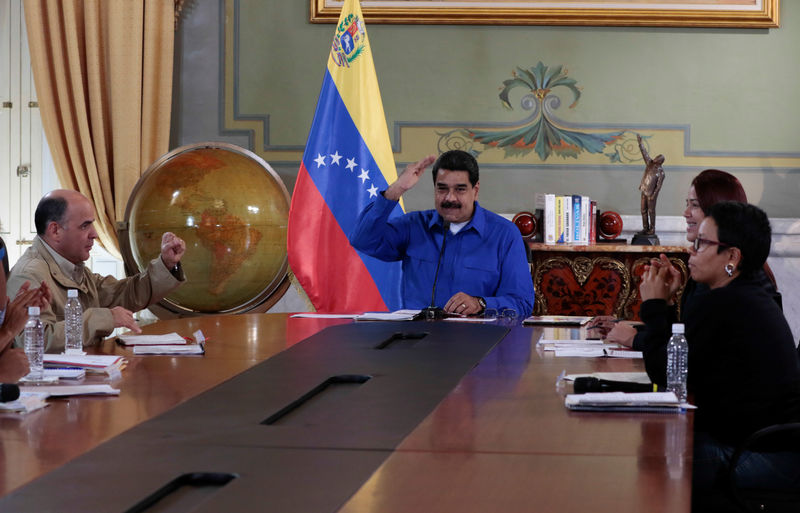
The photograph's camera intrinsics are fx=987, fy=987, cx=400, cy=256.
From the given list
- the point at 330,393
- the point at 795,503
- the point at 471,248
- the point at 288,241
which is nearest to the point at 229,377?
the point at 330,393

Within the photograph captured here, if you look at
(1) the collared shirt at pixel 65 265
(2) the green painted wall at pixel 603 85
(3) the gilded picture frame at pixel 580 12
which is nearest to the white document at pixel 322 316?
(1) the collared shirt at pixel 65 265

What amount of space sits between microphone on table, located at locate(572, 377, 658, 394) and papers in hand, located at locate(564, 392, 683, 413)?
0.50ft

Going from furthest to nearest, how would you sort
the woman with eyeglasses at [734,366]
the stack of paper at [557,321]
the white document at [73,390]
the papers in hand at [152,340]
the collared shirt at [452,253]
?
1. the collared shirt at [452,253]
2. the stack of paper at [557,321]
3. the papers in hand at [152,340]
4. the woman with eyeglasses at [734,366]
5. the white document at [73,390]

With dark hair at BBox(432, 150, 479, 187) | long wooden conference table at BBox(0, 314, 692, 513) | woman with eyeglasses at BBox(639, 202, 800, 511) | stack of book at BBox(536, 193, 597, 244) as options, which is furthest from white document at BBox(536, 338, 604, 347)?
stack of book at BBox(536, 193, 597, 244)

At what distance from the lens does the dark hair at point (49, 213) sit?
350 cm

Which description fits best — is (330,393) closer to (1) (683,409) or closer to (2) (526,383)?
(2) (526,383)

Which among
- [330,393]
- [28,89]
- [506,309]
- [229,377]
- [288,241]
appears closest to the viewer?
[330,393]

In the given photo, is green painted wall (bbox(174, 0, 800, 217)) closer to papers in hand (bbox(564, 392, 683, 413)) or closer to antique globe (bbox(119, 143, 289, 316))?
antique globe (bbox(119, 143, 289, 316))

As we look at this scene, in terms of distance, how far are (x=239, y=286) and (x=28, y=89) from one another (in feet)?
6.43

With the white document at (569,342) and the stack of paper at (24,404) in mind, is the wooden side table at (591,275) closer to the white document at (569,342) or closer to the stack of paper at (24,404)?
the white document at (569,342)

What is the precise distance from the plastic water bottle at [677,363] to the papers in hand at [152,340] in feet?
4.63

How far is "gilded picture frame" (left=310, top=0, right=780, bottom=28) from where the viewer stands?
565cm

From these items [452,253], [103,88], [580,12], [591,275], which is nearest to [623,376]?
[452,253]

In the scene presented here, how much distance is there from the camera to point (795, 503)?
2.07m
